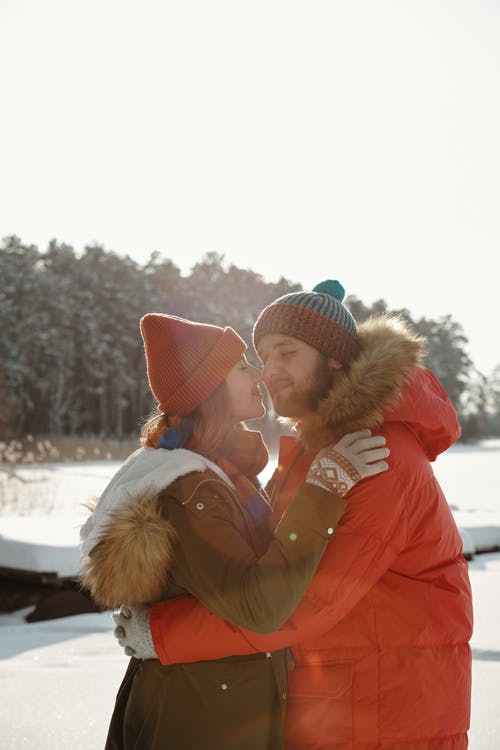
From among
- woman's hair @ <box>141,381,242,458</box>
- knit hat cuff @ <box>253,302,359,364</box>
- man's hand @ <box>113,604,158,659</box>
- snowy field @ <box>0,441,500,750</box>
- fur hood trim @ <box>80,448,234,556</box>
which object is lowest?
snowy field @ <box>0,441,500,750</box>

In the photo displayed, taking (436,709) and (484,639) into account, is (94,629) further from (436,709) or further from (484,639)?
(436,709)

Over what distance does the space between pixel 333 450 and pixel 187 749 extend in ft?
3.03

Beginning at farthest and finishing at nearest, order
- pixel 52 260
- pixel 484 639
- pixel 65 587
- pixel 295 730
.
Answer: pixel 52 260
pixel 65 587
pixel 484 639
pixel 295 730

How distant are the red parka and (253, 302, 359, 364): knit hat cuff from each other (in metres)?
0.25

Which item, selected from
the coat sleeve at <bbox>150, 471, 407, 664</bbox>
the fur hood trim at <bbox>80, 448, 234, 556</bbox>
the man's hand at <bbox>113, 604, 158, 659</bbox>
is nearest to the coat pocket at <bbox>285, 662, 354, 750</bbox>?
the coat sleeve at <bbox>150, 471, 407, 664</bbox>

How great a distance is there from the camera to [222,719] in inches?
71.3

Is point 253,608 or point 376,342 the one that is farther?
point 376,342

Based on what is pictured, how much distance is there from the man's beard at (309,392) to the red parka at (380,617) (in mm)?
229

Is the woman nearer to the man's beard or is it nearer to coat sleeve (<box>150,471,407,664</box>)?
coat sleeve (<box>150,471,407,664</box>)

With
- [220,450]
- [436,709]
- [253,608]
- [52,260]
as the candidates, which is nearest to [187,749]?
[253,608]

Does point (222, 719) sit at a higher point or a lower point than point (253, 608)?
lower

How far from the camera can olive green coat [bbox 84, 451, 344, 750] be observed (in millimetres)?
1673

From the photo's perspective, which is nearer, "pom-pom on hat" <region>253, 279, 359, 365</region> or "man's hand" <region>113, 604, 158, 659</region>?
"man's hand" <region>113, 604, 158, 659</region>

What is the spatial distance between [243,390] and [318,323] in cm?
35
